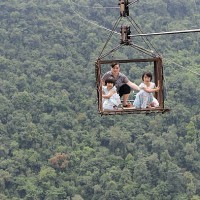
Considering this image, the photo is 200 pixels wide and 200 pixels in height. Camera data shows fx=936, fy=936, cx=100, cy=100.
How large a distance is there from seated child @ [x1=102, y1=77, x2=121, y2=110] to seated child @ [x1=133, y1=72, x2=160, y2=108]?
0.31 metres

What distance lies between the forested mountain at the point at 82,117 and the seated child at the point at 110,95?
133 feet

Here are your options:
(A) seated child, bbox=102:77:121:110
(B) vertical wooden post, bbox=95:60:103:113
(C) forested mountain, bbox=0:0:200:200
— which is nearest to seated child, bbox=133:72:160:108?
(A) seated child, bbox=102:77:121:110

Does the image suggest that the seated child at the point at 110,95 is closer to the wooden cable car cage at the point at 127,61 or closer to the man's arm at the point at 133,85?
the wooden cable car cage at the point at 127,61

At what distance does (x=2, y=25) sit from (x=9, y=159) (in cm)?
1406

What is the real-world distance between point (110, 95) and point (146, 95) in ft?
1.82

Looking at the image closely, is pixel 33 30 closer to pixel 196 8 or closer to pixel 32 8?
pixel 32 8

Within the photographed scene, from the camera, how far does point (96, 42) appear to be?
68.6 meters

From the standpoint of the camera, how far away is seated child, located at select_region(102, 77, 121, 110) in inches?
549

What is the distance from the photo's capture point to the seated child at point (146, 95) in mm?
14023

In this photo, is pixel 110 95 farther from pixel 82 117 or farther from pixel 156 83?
pixel 82 117

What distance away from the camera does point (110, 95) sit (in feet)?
46.5

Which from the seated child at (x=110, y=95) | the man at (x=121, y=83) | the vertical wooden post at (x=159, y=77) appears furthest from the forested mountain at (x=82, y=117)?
the vertical wooden post at (x=159, y=77)

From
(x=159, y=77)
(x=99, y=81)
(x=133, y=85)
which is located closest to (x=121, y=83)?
(x=133, y=85)

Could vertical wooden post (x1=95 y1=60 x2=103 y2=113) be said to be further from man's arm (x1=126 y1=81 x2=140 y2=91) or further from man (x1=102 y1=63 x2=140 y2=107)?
man's arm (x1=126 y1=81 x2=140 y2=91)
